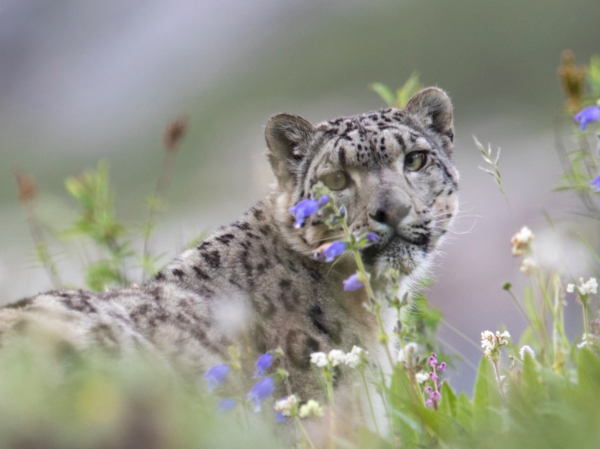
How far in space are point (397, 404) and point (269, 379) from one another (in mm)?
726

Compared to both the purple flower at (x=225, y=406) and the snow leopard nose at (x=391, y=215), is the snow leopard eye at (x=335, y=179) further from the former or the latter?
the purple flower at (x=225, y=406)

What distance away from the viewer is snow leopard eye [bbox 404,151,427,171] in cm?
681

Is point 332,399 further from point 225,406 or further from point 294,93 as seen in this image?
point 294,93

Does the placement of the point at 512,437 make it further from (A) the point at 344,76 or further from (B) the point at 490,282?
(A) the point at 344,76

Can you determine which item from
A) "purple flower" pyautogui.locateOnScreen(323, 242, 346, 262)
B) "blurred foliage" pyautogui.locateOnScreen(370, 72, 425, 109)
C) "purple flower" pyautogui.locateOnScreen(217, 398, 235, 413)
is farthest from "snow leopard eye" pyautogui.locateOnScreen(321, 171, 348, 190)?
"purple flower" pyautogui.locateOnScreen(217, 398, 235, 413)

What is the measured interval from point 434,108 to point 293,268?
238 cm

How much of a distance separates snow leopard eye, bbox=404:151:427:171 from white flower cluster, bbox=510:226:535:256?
294cm

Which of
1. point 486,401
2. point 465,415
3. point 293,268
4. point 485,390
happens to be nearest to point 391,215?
point 293,268

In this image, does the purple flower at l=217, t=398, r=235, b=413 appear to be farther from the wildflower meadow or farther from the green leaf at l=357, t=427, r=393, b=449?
the green leaf at l=357, t=427, r=393, b=449

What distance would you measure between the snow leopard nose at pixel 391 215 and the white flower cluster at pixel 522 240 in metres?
2.00

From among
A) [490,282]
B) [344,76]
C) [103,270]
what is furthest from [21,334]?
[344,76]

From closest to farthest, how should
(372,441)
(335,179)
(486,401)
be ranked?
(372,441)
(486,401)
(335,179)

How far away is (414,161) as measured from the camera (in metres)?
6.83

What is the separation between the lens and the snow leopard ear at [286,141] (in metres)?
7.04
